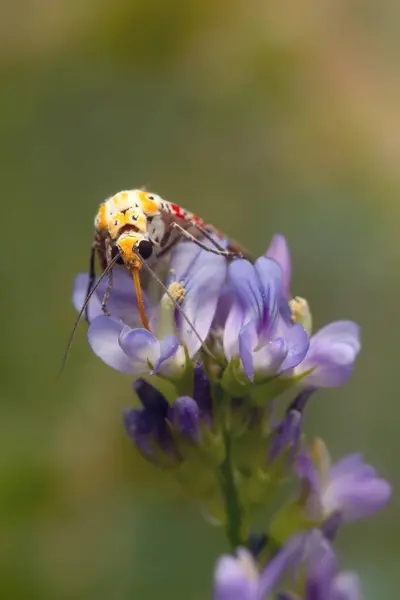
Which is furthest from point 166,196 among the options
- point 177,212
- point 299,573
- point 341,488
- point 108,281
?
point 299,573

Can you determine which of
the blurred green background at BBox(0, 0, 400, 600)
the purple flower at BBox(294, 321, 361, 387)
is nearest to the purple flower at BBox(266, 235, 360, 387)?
the purple flower at BBox(294, 321, 361, 387)

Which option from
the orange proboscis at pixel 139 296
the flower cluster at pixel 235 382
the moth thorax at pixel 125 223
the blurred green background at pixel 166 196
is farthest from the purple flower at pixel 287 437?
the blurred green background at pixel 166 196

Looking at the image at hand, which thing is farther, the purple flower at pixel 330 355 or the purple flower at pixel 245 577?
the purple flower at pixel 330 355

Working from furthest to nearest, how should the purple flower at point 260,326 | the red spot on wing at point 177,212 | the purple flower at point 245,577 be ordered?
the red spot on wing at point 177,212 → the purple flower at point 260,326 → the purple flower at point 245,577

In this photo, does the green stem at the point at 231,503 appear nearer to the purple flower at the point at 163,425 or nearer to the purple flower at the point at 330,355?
the purple flower at the point at 163,425

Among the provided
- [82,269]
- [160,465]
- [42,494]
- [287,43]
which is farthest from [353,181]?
[160,465]

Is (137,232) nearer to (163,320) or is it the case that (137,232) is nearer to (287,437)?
(163,320)

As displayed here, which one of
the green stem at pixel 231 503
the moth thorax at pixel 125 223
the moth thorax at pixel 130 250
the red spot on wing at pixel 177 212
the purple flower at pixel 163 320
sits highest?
the red spot on wing at pixel 177 212
